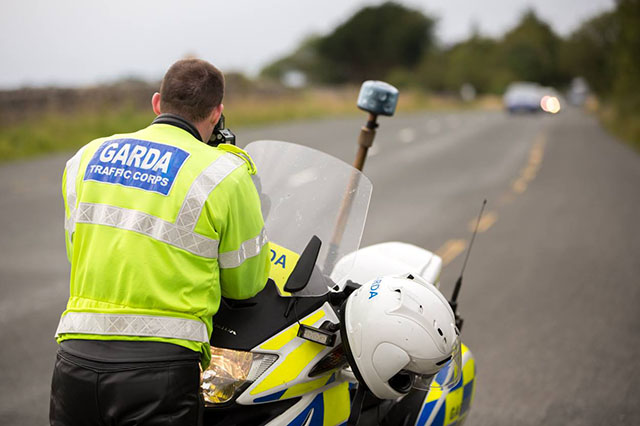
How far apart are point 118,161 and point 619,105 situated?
3222cm

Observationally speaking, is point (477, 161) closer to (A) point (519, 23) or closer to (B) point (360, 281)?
(B) point (360, 281)

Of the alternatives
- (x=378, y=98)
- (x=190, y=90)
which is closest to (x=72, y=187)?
(x=190, y=90)

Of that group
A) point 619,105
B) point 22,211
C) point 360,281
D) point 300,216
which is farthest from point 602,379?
point 619,105

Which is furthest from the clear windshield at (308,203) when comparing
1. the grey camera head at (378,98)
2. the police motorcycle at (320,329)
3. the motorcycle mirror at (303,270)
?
the grey camera head at (378,98)

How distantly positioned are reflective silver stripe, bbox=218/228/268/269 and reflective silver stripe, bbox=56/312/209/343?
0.72 ft

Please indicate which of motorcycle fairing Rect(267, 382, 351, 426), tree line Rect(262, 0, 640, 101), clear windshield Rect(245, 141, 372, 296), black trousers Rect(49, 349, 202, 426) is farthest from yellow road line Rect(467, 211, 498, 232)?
tree line Rect(262, 0, 640, 101)

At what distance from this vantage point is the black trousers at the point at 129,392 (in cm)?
218

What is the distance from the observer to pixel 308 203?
2875mm

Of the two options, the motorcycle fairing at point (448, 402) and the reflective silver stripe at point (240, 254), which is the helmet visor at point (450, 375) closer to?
the motorcycle fairing at point (448, 402)

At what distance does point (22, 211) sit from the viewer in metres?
9.91

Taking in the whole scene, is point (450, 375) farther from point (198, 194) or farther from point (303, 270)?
point (198, 194)

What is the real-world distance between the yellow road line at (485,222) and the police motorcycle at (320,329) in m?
6.63

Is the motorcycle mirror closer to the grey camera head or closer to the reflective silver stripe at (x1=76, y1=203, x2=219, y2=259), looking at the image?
the reflective silver stripe at (x1=76, y1=203, x2=219, y2=259)

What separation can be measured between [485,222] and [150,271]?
27.1 feet
